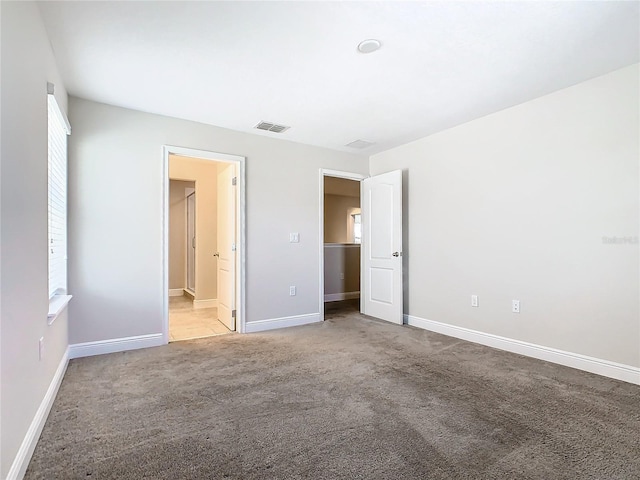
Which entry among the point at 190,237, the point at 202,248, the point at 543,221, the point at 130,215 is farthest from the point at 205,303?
the point at 543,221

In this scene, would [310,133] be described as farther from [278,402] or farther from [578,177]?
[278,402]

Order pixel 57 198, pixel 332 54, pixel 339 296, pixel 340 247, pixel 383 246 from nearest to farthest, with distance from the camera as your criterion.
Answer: pixel 332 54 → pixel 57 198 → pixel 383 246 → pixel 339 296 → pixel 340 247

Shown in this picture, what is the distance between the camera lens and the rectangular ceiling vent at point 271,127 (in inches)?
151

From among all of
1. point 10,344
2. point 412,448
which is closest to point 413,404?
point 412,448

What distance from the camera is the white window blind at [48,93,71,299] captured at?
2488 millimetres

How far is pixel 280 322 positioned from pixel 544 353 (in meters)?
2.81

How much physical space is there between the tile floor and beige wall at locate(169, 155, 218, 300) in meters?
0.42

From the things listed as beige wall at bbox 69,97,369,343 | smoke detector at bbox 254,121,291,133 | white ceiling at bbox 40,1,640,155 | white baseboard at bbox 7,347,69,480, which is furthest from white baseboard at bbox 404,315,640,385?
white baseboard at bbox 7,347,69,480

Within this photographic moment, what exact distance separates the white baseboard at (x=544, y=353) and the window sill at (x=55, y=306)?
366 centimetres

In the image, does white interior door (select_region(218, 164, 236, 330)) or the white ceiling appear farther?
white interior door (select_region(218, 164, 236, 330))

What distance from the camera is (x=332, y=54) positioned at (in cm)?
242

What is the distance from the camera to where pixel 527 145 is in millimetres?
3236

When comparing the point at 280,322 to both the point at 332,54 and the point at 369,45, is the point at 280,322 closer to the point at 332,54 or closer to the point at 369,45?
the point at 332,54

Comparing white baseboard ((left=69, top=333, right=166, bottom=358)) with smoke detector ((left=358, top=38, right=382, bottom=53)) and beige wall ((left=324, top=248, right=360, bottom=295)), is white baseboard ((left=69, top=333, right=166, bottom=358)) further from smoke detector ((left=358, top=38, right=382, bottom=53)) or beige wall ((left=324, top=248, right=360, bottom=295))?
beige wall ((left=324, top=248, right=360, bottom=295))
